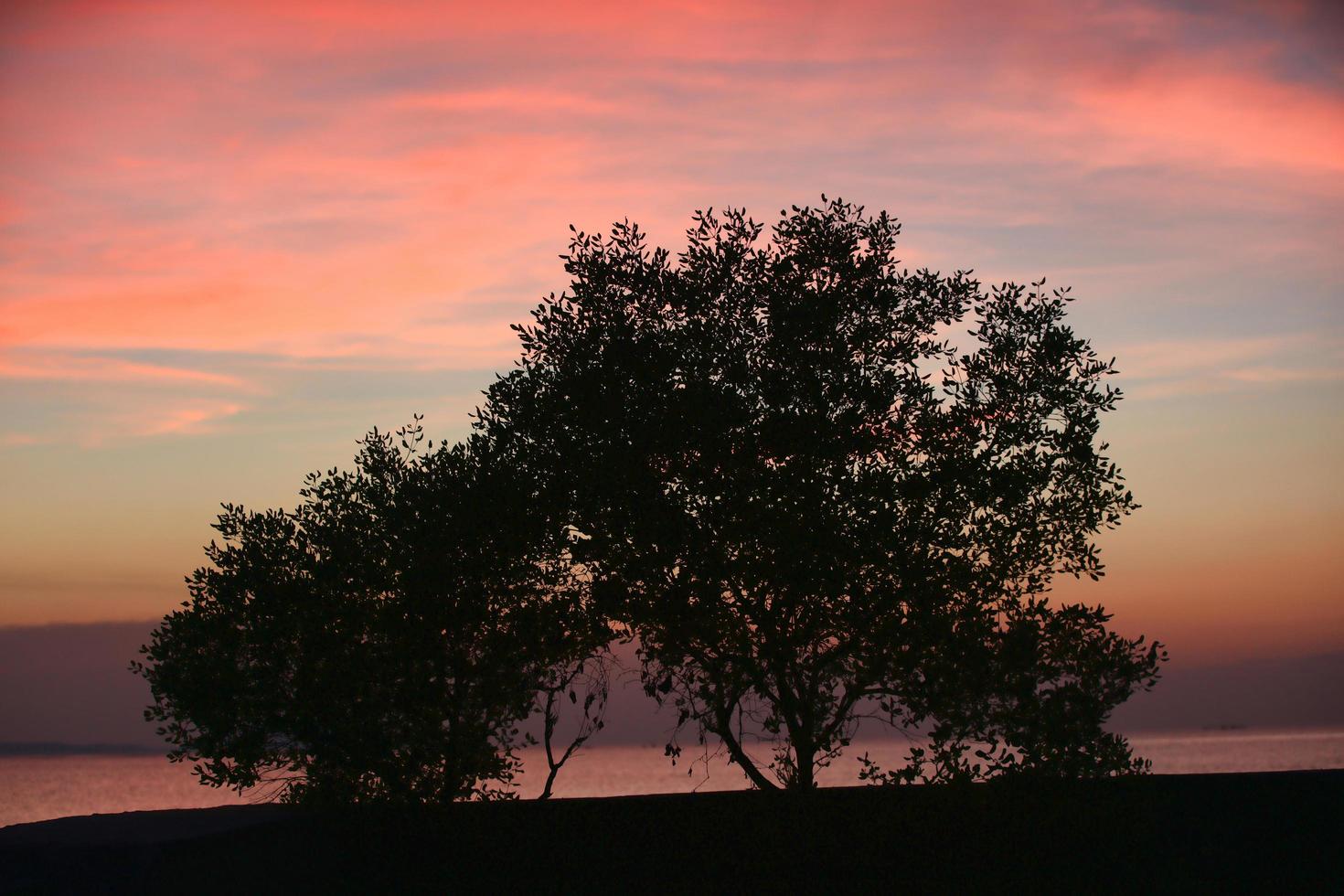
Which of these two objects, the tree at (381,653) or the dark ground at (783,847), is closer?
the dark ground at (783,847)

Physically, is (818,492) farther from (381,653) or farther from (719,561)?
(381,653)

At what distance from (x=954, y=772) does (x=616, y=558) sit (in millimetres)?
8764

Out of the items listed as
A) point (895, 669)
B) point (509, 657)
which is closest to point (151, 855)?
point (509, 657)

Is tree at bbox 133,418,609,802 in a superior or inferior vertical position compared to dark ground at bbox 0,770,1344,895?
superior

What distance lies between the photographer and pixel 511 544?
28.5 meters

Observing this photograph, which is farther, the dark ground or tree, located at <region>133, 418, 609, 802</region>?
tree, located at <region>133, 418, 609, 802</region>

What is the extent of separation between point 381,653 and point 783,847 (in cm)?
1148

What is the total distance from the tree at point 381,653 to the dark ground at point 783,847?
313cm

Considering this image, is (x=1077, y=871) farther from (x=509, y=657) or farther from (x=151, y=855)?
(x=151, y=855)

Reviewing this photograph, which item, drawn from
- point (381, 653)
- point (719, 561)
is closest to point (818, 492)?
point (719, 561)

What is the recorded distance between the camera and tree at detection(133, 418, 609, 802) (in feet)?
97.8

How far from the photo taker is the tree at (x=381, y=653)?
29797 mm

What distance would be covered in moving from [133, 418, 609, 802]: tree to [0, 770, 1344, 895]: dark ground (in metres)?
3.13

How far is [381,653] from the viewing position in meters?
30.2
